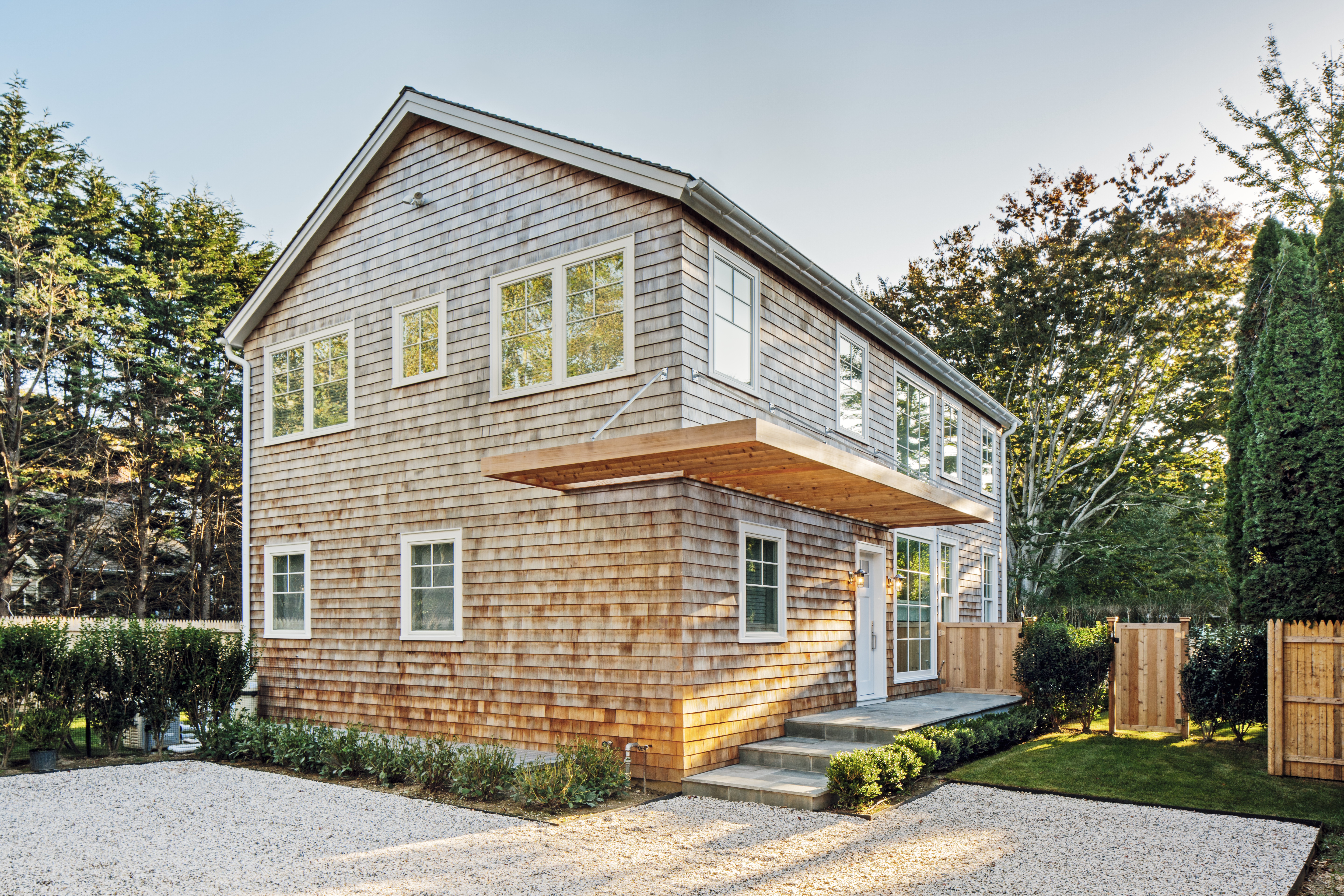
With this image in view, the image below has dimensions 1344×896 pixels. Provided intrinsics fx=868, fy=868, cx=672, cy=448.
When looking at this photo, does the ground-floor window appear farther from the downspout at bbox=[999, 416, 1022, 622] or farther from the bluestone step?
the downspout at bbox=[999, 416, 1022, 622]

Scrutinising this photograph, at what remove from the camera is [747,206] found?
9.02 metres

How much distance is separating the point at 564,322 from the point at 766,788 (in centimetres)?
497

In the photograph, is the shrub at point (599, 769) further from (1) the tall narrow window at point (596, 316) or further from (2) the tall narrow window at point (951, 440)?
(2) the tall narrow window at point (951, 440)

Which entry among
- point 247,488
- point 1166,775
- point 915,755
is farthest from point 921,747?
point 247,488

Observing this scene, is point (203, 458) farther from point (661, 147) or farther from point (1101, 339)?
point (1101, 339)

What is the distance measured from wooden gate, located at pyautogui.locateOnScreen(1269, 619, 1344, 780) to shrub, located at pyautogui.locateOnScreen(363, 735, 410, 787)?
8.26 meters

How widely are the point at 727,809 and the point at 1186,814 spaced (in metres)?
3.77

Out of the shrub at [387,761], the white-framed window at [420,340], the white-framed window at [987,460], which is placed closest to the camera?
the shrub at [387,761]

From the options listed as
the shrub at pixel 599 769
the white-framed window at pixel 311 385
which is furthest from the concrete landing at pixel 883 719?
the white-framed window at pixel 311 385

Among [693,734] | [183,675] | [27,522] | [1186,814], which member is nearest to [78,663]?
[183,675]

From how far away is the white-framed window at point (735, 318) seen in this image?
342 inches

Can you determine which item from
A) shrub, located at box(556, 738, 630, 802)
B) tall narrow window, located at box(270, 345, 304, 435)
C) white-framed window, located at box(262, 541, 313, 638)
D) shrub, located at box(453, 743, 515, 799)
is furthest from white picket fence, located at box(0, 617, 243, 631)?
shrub, located at box(556, 738, 630, 802)

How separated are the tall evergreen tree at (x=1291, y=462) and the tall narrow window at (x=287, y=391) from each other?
11.8m

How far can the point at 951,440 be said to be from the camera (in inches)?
604
